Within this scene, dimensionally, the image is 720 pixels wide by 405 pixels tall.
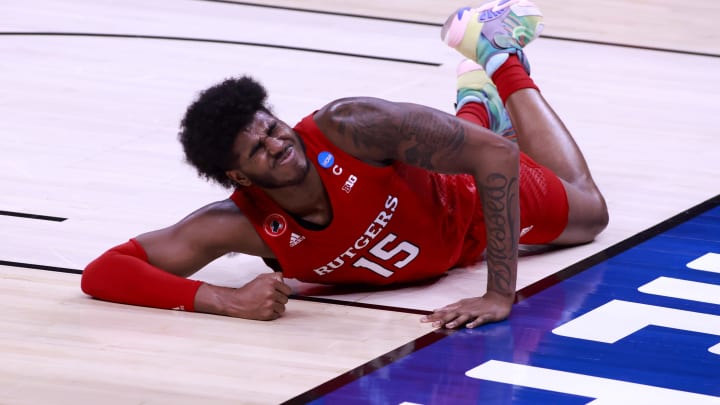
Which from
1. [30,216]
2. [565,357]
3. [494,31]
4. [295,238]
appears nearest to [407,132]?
[295,238]

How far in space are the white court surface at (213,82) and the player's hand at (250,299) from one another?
0.99ft

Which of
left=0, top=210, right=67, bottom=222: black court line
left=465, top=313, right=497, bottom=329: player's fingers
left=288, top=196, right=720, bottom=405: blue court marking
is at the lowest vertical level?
left=288, top=196, right=720, bottom=405: blue court marking

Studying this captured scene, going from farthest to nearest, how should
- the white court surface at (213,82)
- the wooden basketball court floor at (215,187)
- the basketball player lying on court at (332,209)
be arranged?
the white court surface at (213,82) < the basketball player lying on court at (332,209) < the wooden basketball court floor at (215,187)

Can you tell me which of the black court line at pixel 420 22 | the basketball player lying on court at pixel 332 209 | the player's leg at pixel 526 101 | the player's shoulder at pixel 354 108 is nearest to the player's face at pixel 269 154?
the basketball player lying on court at pixel 332 209

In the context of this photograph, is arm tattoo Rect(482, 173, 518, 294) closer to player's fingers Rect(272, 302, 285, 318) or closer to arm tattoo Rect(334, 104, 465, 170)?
arm tattoo Rect(334, 104, 465, 170)

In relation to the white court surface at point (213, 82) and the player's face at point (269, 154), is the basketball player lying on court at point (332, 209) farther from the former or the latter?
the white court surface at point (213, 82)

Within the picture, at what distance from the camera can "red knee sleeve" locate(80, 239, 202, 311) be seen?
412cm

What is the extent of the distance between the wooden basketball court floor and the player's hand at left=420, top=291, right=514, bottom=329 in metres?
0.05

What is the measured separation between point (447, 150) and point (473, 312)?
18.0 inches

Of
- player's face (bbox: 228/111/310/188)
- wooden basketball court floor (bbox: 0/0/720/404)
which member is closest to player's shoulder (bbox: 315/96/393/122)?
player's face (bbox: 228/111/310/188)

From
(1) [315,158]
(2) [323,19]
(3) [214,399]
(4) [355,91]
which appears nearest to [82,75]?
(4) [355,91]

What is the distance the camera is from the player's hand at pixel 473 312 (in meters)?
4.00

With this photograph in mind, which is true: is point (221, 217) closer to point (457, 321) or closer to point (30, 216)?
point (457, 321)

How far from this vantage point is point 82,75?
7.21 m
